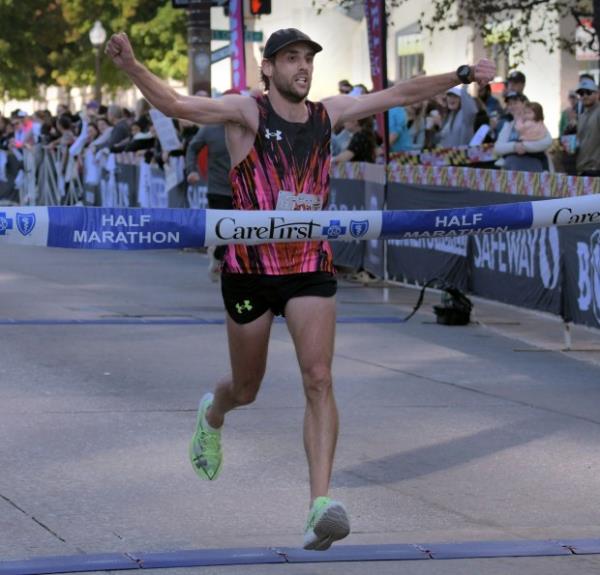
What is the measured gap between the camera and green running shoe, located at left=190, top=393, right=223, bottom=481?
710 centimetres

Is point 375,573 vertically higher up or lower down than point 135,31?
lower down

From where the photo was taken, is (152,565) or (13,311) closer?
(152,565)

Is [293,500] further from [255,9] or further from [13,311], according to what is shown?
[255,9]

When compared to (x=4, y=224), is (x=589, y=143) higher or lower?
higher

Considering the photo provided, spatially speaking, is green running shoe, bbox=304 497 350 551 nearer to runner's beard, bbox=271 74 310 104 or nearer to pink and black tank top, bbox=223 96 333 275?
pink and black tank top, bbox=223 96 333 275

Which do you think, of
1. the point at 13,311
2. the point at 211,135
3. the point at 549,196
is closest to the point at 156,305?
the point at 13,311

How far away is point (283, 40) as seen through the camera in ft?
21.3

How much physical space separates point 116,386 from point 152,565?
4.34 m

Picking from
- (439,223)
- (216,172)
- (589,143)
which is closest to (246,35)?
(216,172)

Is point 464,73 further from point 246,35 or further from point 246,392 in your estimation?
point 246,35

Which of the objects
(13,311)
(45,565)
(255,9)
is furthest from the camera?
(255,9)

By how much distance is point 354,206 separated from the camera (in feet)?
59.4

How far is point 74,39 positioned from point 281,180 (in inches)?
2131

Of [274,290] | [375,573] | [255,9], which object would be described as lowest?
[375,573]
